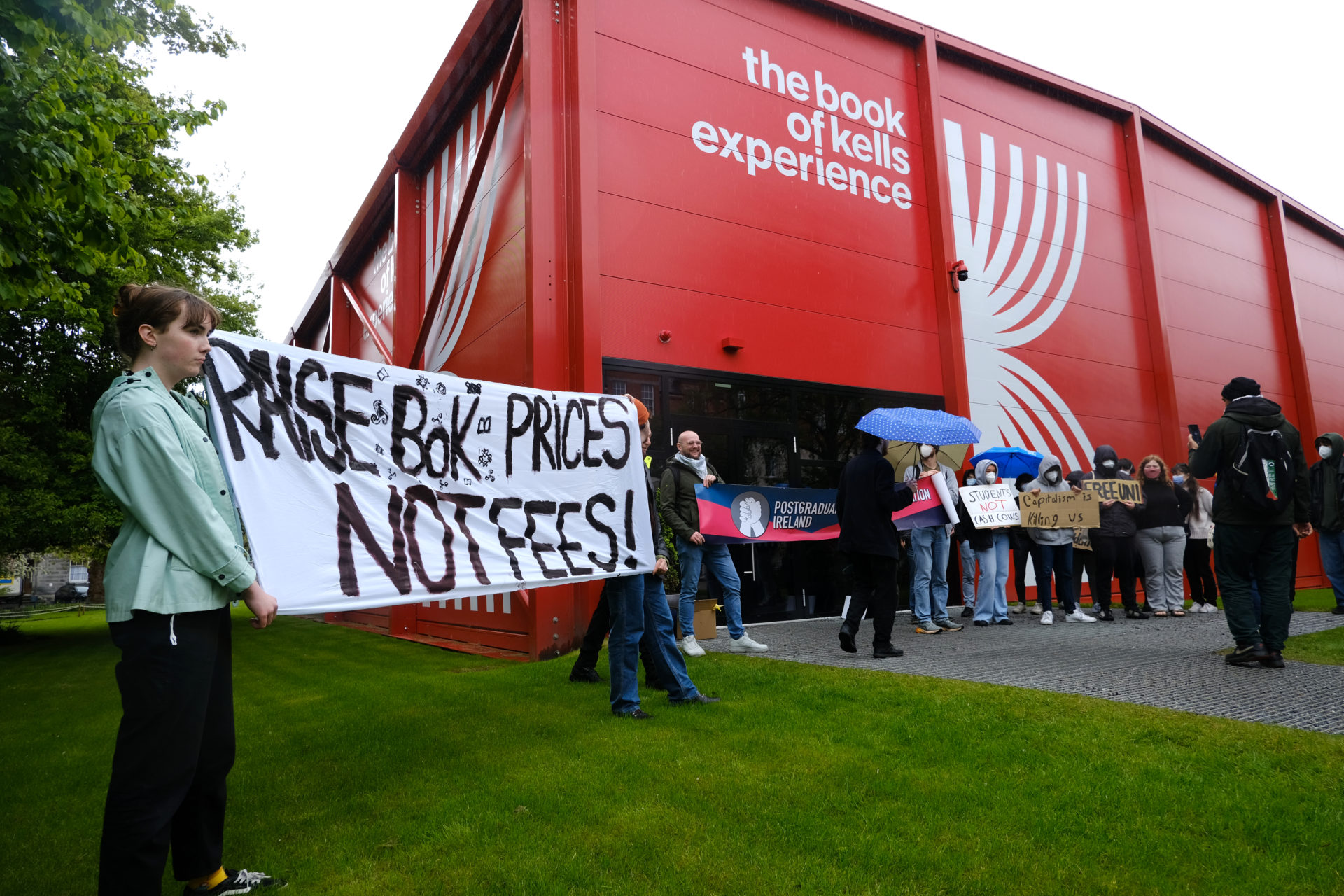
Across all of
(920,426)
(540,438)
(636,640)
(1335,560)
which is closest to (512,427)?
(540,438)

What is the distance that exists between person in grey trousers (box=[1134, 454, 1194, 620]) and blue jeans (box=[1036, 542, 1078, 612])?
1202mm

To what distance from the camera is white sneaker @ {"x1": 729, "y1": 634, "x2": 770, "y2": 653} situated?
6.99 m

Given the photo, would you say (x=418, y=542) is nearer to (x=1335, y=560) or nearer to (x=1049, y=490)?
(x=1049, y=490)

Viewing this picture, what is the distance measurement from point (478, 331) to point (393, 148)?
17.9 ft

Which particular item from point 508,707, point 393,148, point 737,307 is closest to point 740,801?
point 508,707

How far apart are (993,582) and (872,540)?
3.48 meters

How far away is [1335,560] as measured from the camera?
31.6ft

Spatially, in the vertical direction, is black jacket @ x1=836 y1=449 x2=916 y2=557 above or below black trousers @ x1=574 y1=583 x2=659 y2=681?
above

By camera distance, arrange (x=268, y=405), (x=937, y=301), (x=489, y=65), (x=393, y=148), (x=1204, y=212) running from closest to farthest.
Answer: (x=268, y=405), (x=489, y=65), (x=937, y=301), (x=393, y=148), (x=1204, y=212)

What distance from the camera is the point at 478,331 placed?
1059cm

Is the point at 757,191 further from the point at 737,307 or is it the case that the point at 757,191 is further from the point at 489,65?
the point at 489,65

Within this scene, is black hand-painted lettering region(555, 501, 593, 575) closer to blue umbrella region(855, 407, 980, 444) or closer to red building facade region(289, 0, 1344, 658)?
red building facade region(289, 0, 1344, 658)

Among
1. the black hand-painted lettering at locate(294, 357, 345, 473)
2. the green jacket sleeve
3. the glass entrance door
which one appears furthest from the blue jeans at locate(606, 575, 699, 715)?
the glass entrance door

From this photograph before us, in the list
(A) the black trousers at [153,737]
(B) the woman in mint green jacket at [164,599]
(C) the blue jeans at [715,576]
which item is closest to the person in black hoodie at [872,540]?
(C) the blue jeans at [715,576]
